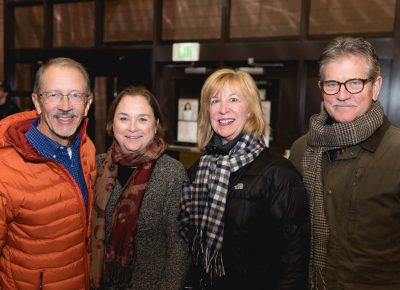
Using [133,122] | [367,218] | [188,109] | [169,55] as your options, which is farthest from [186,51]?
[367,218]

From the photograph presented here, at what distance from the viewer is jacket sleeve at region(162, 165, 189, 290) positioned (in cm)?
201

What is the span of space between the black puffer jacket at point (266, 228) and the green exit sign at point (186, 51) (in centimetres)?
272

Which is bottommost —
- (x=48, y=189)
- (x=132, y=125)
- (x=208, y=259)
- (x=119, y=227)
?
(x=208, y=259)

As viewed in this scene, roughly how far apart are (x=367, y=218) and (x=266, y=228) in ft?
1.38

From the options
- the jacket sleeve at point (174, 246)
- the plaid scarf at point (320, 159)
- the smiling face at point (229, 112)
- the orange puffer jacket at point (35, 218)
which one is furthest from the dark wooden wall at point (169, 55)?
the orange puffer jacket at point (35, 218)

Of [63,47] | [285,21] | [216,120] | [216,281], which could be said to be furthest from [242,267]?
[63,47]

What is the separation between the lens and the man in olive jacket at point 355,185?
1.66 meters

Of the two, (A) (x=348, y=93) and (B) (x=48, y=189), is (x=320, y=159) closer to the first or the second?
(A) (x=348, y=93)

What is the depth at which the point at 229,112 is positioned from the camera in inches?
77.0

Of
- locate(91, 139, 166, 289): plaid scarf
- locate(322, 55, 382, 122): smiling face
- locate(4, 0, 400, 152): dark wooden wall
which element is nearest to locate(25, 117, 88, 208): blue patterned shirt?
locate(91, 139, 166, 289): plaid scarf

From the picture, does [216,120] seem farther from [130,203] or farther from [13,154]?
[13,154]

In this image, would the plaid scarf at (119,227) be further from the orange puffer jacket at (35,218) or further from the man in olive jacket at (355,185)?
the man in olive jacket at (355,185)

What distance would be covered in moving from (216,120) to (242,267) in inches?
27.5

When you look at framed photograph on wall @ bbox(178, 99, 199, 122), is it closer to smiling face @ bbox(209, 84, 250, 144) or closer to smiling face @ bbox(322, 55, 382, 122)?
smiling face @ bbox(209, 84, 250, 144)
